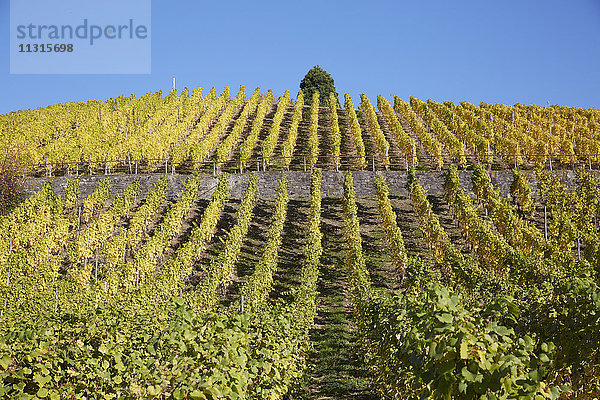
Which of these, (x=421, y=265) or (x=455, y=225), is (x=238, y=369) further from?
(x=455, y=225)

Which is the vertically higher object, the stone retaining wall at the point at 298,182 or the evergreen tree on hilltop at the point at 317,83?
the evergreen tree on hilltop at the point at 317,83

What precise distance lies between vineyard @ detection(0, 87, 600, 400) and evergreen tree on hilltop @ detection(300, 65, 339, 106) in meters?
16.2

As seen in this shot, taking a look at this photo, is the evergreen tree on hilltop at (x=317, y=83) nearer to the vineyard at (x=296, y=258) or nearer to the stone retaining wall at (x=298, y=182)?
the vineyard at (x=296, y=258)

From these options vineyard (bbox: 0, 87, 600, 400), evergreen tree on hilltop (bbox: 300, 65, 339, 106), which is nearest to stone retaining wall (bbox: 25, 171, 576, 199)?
vineyard (bbox: 0, 87, 600, 400)

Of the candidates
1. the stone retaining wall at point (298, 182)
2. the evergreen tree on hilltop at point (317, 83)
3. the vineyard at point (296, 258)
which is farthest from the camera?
the evergreen tree on hilltop at point (317, 83)

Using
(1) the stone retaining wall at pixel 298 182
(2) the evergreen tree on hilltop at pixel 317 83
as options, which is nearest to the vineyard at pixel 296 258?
(1) the stone retaining wall at pixel 298 182

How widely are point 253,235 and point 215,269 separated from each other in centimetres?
615

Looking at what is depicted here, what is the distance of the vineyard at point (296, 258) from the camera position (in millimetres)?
5879

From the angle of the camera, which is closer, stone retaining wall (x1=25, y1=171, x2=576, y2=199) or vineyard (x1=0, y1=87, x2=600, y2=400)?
vineyard (x1=0, y1=87, x2=600, y2=400)

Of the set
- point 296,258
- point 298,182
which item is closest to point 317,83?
point 298,182

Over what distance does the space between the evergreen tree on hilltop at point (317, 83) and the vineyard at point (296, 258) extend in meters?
16.2

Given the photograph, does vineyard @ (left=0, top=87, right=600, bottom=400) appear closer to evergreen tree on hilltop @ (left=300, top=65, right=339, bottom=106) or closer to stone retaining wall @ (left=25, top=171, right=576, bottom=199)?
stone retaining wall @ (left=25, top=171, right=576, bottom=199)

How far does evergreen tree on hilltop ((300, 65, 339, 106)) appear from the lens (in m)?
67.0

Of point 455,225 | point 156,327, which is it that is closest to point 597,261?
point 455,225
